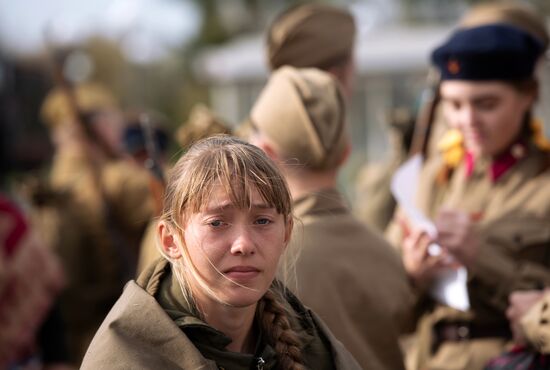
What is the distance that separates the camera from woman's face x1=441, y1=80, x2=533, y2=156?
434 centimetres

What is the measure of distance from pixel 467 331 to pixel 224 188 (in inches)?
74.9

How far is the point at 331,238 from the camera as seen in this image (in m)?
3.66

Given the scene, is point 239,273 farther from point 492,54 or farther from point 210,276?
point 492,54

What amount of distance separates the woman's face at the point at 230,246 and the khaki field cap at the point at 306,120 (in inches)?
35.8

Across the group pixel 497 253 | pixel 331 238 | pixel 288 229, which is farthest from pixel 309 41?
pixel 288 229

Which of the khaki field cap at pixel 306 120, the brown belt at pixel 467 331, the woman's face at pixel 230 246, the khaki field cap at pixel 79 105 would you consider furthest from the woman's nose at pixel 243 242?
the khaki field cap at pixel 79 105

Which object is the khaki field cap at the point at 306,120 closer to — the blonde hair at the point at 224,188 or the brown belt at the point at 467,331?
the blonde hair at the point at 224,188

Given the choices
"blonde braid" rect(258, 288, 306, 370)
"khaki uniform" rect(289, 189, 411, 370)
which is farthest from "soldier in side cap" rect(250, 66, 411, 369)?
"blonde braid" rect(258, 288, 306, 370)

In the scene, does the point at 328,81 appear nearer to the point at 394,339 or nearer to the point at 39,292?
the point at 394,339

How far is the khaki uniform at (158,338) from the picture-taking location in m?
2.60

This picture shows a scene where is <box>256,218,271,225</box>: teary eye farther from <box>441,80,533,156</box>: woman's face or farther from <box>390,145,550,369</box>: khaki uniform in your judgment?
<box>441,80,533,156</box>: woman's face

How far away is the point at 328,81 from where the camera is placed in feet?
12.7

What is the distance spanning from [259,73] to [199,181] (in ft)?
61.6

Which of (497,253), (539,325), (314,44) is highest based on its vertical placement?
(314,44)
